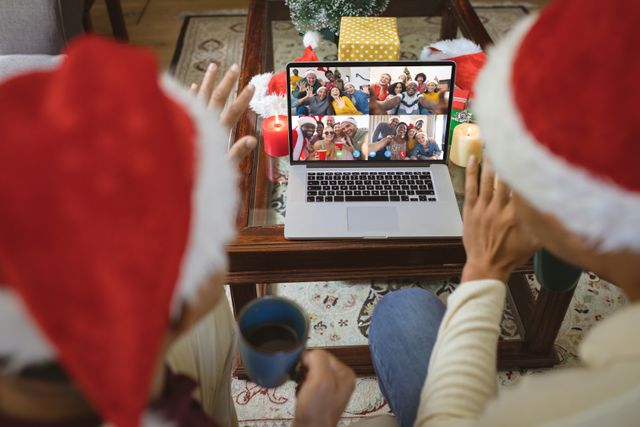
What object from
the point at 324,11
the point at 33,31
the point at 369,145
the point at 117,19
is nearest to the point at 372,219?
the point at 369,145

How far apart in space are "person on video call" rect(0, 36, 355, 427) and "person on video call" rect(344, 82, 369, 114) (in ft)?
2.48

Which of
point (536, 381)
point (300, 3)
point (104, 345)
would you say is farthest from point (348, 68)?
point (104, 345)

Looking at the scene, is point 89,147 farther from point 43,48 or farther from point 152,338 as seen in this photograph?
point 43,48

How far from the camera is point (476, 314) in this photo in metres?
0.82

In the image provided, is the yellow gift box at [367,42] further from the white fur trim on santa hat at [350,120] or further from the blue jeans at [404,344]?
the blue jeans at [404,344]

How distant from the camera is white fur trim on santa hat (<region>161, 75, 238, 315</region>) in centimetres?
50

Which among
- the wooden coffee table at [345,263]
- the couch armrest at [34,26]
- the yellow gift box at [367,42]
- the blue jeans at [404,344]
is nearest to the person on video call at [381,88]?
the yellow gift box at [367,42]

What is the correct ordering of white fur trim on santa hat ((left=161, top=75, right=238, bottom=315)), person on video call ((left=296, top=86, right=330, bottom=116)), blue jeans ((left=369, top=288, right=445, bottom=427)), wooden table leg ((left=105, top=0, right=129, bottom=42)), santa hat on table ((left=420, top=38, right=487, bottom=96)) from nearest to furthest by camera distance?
white fur trim on santa hat ((left=161, top=75, right=238, bottom=315)), blue jeans ((left=369, top=288, right=445, bottom=427)), person on video call ((left=296, top=86, right=330, bottom=116)), santa hat on table ((left=420, top=38, right=487, bottom=96)), wooden table leg ((left=105, top=0, right=129, bottom=42))

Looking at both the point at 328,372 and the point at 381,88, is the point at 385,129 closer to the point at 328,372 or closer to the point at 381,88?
the point at 381,88

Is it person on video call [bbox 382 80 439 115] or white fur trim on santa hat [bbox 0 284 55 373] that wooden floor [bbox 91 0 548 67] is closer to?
person on video call [bbox 382 80 439 115]

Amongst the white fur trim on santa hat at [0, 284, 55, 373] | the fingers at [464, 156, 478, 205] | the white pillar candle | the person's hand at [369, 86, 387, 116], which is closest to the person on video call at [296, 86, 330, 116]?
the person's hand at [369, 86, 387, 116]

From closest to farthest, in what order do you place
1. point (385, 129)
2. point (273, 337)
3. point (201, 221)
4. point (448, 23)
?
1. point (201, 221)
2. point (273, 337)
3. point (385, 129)
4. point (448, 23)

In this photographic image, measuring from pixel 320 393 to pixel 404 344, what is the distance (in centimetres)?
35

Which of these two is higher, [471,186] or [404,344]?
[471,186]
